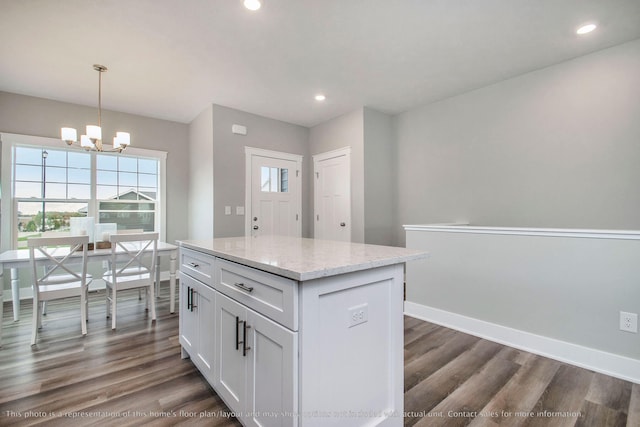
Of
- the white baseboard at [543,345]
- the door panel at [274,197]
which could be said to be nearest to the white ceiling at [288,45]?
the door panel at [274,197]

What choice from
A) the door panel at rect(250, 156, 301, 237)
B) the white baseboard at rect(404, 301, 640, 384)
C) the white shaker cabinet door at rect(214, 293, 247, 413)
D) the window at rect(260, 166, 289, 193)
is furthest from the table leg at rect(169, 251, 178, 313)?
the white baseboard at rect(404, 301, 640, 384)

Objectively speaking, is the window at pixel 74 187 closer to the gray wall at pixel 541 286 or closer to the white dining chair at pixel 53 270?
the white dining chair at pixel 53 270

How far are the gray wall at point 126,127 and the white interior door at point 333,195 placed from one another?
2.32 meters

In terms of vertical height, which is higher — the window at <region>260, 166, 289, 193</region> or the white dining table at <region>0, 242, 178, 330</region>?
the window at <region>260, 166, 289, 193</region>

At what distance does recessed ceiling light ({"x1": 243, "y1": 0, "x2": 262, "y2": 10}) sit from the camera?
85.2 inches

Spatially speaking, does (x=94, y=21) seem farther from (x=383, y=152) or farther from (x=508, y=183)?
(x=508, y=183)

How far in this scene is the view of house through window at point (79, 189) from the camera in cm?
394

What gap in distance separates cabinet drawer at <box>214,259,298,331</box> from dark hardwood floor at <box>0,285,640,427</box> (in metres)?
0.76

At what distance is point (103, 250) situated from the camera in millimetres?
2957

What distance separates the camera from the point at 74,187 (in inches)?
167

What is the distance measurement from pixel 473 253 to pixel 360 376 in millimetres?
1987

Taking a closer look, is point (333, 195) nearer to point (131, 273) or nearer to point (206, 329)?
point (131, 273)

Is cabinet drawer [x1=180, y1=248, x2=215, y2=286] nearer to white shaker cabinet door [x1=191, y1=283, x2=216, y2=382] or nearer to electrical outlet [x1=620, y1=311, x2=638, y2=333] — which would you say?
white shaker cabinet door [x1=191, y1=283, x2=216, y2=382]

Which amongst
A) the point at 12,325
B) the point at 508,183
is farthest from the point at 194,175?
the point at 508,183
